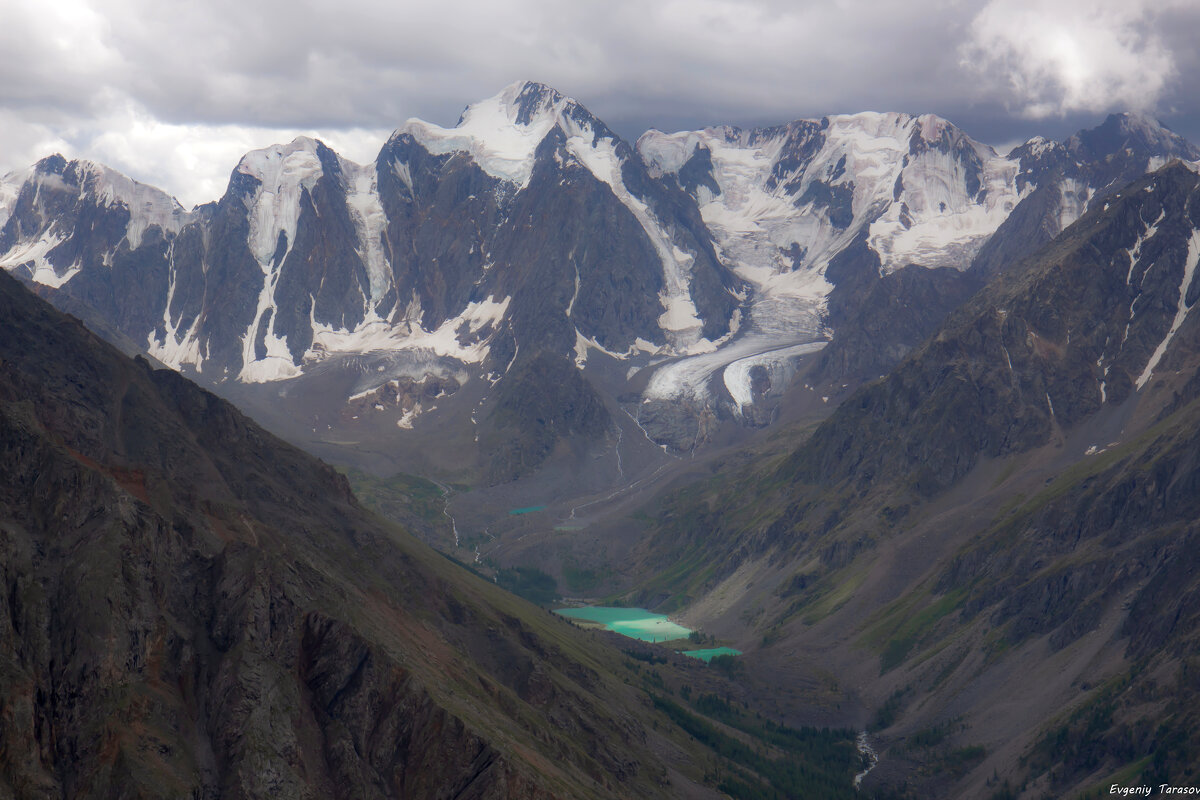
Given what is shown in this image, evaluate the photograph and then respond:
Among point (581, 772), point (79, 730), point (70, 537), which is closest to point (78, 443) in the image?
point (70, 537)

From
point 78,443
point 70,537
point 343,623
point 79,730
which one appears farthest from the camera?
point 78,443

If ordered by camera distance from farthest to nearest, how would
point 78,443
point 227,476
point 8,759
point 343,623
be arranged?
1. point 227,476
2. point 78,443
3. point 343,623
4. point 8,759

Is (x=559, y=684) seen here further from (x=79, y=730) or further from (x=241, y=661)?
(x=79, y=730)

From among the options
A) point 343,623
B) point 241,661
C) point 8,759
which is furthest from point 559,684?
point 8,759

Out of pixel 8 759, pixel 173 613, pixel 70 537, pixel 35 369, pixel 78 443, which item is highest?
pixel 35 369

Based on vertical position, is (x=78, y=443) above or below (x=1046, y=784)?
above

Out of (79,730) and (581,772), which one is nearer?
(79,730)

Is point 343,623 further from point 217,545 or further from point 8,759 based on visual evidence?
point 8,759
